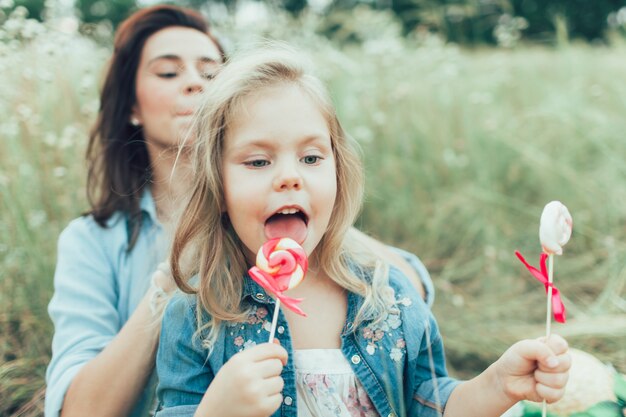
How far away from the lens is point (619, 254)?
2838 millimetres

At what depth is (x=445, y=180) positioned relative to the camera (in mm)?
3609

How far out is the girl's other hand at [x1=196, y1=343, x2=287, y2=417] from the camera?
1.18 metres

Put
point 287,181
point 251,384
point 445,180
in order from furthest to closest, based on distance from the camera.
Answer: point 445,180
point 287,181
point 251,384

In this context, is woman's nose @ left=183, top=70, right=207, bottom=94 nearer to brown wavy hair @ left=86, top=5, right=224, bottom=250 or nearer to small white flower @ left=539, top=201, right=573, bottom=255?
brown wavy hair @ left=86, top=5, right=224, bottom=250

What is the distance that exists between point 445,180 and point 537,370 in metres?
2.40

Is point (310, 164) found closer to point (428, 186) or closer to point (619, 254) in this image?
point (619, 254)

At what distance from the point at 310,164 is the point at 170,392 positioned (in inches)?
24.0

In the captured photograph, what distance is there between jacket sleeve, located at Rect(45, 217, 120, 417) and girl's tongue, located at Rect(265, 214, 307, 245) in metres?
0.77

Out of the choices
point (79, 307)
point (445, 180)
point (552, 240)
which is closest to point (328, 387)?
point (552, 240)

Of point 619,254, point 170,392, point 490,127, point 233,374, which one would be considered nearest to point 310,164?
point 233,374

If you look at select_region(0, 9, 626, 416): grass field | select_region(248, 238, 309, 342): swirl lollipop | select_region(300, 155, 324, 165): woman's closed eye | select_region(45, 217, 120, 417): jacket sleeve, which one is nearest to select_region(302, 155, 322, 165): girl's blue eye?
select_region(300, 155, 324, 165): woman's closed eye

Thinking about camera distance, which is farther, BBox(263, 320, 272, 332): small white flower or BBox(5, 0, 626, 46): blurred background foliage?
BBox(5, 0, 626, 46): blurred background foliage

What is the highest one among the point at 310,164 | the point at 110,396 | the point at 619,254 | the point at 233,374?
the point at 310,164

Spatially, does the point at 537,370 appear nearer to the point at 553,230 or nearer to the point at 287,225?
the point at 553,230
